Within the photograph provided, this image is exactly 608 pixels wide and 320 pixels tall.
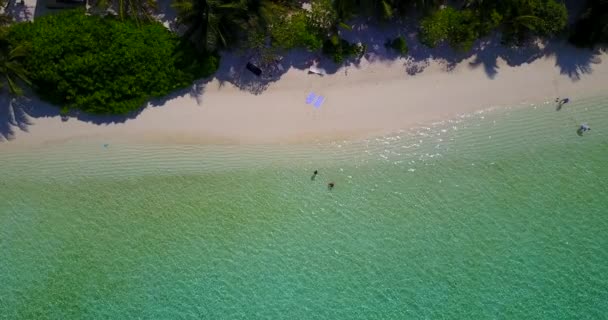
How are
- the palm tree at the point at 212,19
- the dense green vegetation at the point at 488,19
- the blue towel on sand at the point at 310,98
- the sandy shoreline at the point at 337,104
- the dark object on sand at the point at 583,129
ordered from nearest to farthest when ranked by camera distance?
the palm tree at the point at 212,19 < the dense green vegetation at the point at 488,19 < the sandy shoreline at the point at 337,104 < the blue towel on sand at the point at 310,98 < the dark object on sand at the point at 583,129

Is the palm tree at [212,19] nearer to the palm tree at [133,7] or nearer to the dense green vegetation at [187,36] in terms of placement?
the dense green vegetation at [187,36]

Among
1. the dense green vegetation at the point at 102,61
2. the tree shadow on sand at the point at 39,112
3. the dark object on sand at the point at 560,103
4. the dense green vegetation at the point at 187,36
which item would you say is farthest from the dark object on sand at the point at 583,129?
the tree shadow on sand at the point at 39,112

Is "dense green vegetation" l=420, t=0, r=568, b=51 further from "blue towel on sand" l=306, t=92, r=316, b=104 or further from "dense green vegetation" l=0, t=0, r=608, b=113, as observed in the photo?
"blue towel on sand" l=306, t=92, r=316, b=104

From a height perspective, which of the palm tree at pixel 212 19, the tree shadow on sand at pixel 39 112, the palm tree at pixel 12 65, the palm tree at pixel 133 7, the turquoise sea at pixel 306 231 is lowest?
the turquoise sea at pixel 306 231

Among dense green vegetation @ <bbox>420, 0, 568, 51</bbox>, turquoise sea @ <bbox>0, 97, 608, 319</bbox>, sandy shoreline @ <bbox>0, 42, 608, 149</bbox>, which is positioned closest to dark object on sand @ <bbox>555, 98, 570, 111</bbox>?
sandy shoreline @ <bbox>0, 42, 608, 149</bbox>

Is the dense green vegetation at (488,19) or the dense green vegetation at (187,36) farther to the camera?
the dense green vegetation at (488,19)

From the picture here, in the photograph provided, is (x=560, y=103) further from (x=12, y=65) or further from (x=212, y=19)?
(x=12, y=65)

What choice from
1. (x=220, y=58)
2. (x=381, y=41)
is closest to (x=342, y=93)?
(x=381, y=41)
